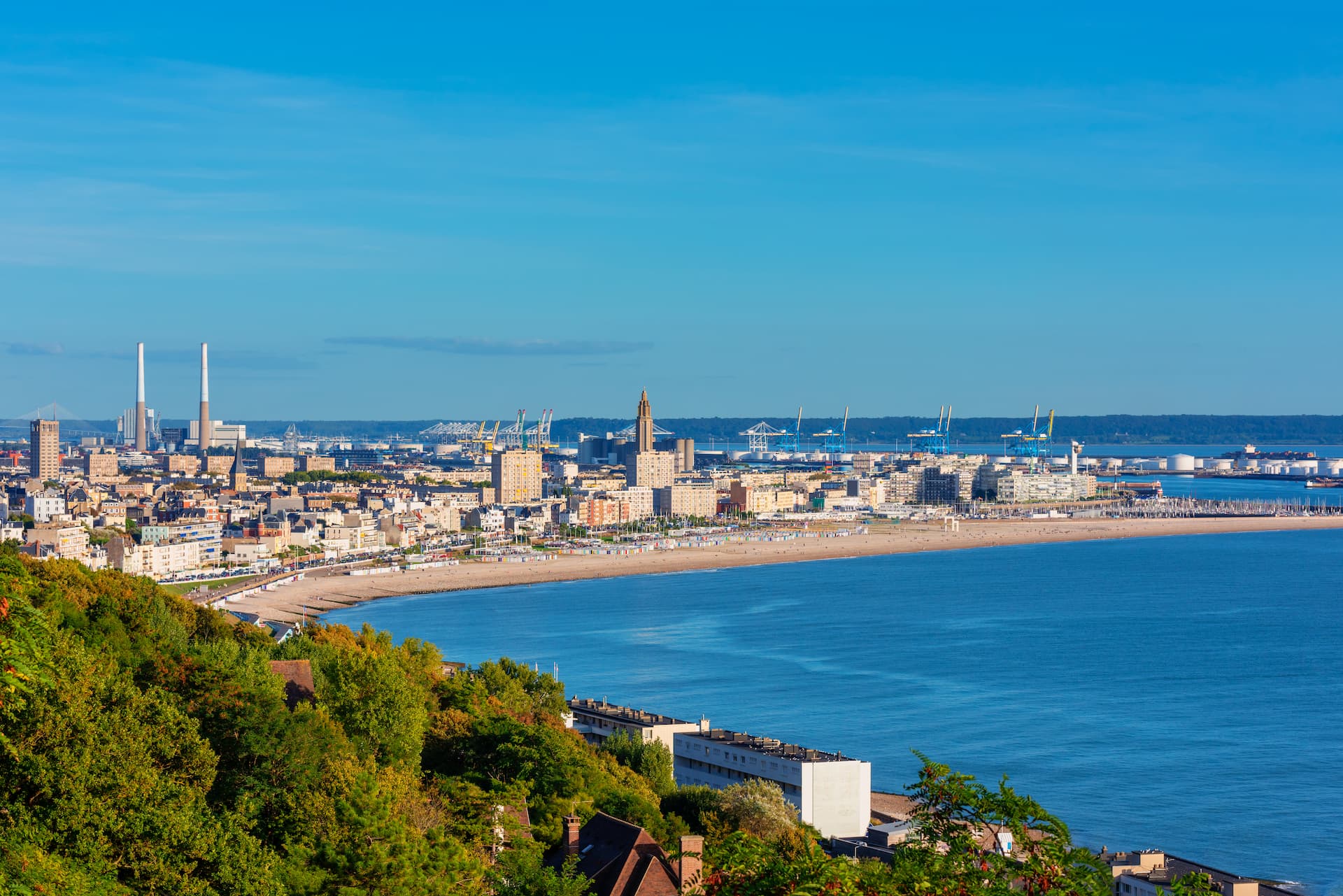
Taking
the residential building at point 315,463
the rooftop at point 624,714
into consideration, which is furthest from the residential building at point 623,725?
the residential building at point 315,463

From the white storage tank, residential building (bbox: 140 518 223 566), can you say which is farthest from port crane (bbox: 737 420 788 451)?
residential building (bbox: 140 518 223 566)

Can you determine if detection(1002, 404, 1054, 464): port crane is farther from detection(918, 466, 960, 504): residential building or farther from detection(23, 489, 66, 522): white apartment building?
detection(23, 489, 66, 522): white apartment building

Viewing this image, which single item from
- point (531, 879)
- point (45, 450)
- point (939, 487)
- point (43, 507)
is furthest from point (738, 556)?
point (45, 450)

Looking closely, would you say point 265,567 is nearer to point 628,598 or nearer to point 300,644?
point 628,598

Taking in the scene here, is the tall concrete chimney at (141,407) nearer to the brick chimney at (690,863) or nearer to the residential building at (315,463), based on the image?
the residential building at (315,463)

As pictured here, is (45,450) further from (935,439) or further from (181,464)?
(935,439)

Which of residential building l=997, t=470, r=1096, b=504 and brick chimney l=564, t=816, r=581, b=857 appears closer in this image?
brick chimney l=564, t=816, r=581, b=857
